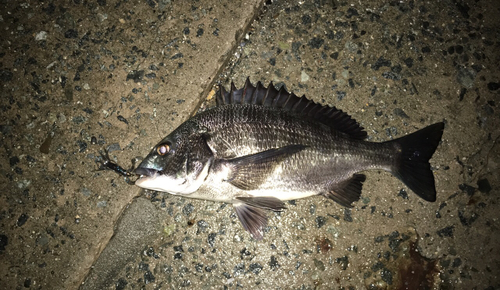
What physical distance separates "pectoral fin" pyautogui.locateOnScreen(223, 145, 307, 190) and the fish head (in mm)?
224

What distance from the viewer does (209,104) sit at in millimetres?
3121

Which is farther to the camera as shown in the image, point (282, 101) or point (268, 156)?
point (282, 101)

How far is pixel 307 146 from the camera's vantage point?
2.53m

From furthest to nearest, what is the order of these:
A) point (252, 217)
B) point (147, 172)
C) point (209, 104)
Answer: point (209, 104) < point (252, 217) < point (147, 172)

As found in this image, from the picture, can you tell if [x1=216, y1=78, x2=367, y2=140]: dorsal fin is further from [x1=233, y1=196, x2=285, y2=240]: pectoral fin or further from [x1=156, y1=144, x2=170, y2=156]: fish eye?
[x1=233, y1=196, x2=285, y2=240]: pectoral fin

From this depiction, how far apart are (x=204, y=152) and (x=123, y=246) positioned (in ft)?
4.43

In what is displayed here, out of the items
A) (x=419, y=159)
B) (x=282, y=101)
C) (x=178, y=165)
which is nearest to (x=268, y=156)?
(x=282, y=101)

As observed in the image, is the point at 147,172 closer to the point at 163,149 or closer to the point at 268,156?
the point at 163,149

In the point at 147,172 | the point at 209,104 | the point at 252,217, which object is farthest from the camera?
the point at 209,104

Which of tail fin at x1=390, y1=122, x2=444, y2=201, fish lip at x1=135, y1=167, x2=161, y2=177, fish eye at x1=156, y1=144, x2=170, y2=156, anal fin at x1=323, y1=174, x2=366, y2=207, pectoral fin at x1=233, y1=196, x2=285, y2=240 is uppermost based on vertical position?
tail fin at x1=390, y1=122, x2=444, y2=201

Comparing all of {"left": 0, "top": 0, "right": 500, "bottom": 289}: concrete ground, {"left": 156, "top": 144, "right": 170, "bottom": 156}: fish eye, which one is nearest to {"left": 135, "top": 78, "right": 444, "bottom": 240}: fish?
{"left": 156, "top": 144, "right": 170, "bottom": 156}: fish eye

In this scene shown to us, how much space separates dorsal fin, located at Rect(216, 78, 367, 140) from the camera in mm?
2654

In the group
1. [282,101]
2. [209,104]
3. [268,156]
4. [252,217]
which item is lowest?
[252,217]

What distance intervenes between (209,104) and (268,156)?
1.09 meters
